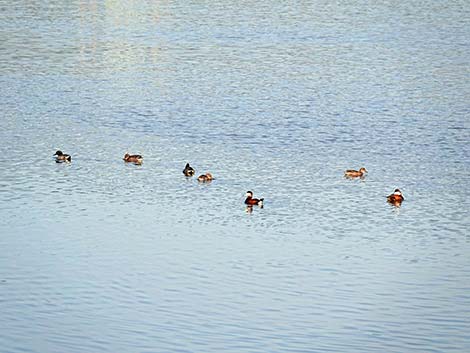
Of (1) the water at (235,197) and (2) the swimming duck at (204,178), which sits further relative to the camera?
(2) the swimming duck at (204,178)

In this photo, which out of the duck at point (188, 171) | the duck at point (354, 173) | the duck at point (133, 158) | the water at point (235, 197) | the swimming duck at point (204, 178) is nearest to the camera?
the water at point (235, 197)

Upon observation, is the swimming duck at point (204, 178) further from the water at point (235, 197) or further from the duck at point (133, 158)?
the duck at point (133, 158)

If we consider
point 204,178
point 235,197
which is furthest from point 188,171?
point 235,197

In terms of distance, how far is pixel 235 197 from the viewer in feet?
97.3

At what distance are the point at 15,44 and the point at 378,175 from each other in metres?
27.6

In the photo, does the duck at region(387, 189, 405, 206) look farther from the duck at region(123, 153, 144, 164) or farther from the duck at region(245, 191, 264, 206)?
the duck at region(123, 153, 144, 164)

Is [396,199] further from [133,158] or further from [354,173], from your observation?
[133,158]

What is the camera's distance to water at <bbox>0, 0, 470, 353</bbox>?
2194 cm

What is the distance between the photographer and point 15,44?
55406 mm

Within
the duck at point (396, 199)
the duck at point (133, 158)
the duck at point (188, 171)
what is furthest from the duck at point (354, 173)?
the duck at point (133, 158)

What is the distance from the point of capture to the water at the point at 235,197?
72.0ft

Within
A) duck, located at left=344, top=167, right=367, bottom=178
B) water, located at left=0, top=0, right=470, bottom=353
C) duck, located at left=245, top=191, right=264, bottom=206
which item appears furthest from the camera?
duck, located at left=344, top=167, right=367, bottom=178

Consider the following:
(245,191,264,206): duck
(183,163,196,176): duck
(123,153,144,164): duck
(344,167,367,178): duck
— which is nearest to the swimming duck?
(183,163,196,176): duck

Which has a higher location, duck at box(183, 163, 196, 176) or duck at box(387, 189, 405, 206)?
duck at box(183, 163, 196, 176)
